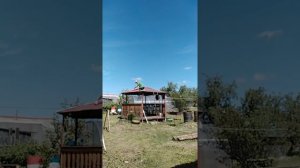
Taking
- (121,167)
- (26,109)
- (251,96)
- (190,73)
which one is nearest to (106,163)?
(121,167)

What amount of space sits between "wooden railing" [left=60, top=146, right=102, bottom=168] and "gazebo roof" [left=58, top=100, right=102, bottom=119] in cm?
57

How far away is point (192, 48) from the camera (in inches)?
213

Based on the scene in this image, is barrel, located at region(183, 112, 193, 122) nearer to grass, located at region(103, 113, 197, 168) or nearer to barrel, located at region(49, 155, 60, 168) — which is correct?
grass, located at region(103, 113, 197, 168)

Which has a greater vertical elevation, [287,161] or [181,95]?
[181,95]

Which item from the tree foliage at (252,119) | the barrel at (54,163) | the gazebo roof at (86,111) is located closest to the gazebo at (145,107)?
the gazebo roof at (86,111)

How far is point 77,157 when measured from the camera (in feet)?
16.4

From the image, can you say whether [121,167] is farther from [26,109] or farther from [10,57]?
[10,57]

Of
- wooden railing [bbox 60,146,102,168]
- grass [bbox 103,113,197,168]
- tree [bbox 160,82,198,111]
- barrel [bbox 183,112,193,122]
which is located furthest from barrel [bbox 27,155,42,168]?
barrel [bbox 183,112,193,122]

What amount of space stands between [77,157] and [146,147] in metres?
1.87

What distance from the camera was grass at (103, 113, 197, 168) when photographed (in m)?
6.18

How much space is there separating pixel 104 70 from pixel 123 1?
104 centimetres

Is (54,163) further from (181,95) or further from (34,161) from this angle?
(181,95)

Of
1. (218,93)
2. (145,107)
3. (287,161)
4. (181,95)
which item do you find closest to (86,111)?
(218,93)

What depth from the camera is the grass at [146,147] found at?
6.18m
